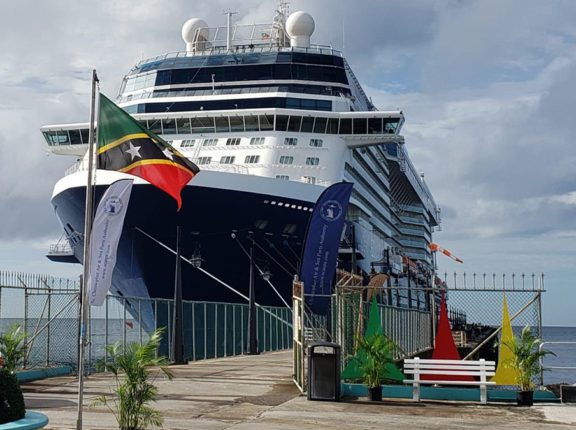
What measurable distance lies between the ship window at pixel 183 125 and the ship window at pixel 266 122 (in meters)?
3.54

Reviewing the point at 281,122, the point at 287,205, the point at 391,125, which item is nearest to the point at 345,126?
the point at 391,125

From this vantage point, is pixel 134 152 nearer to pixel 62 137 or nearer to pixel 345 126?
pixel 345 126

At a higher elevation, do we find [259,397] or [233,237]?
[233,237]

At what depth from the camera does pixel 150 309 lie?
32.3m

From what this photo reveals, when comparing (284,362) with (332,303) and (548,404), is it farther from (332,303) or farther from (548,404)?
(548,404)

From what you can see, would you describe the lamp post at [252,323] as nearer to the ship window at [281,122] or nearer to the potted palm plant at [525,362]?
the ship window at [281,122]

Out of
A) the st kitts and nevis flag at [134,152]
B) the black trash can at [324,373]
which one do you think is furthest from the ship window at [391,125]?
the black trash can at [324,373]

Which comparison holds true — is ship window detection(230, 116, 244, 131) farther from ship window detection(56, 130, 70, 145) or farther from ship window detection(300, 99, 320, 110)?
ship window detection(56, 130, 70, 145)

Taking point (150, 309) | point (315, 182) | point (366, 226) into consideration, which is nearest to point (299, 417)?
point (150, 309)

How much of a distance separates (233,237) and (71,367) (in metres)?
14.4

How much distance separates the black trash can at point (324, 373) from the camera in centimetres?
1556

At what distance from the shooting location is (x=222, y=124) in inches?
1674

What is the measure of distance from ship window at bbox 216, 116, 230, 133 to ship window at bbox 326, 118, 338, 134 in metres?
4.78

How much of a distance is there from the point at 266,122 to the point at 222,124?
2.08 metres
